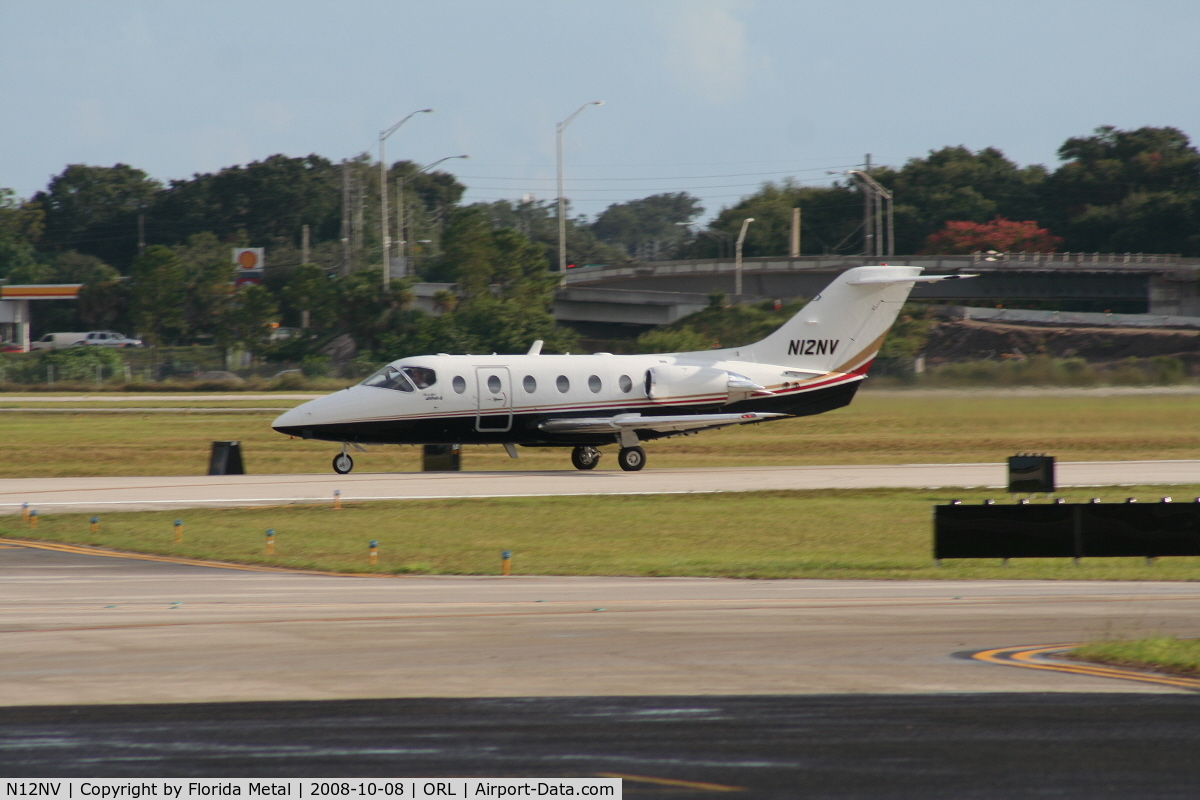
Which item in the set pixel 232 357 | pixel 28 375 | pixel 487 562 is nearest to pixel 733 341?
pixel 232 357

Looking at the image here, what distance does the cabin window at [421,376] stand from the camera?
32.0 m

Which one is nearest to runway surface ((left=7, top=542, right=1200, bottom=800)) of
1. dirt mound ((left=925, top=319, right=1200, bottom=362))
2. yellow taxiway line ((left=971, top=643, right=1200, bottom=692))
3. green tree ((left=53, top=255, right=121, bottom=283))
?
yellow taxiway line ((left=971, top=643, right=1200, bottom=692))

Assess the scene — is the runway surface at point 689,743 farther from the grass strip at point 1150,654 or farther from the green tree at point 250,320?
the green tree at point 250,320

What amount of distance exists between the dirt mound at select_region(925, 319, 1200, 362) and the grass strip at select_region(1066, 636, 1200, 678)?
180 feet

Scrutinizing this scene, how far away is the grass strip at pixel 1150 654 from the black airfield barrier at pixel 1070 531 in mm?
7383

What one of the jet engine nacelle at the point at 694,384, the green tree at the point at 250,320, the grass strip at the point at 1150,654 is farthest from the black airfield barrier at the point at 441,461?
the green tree at the point at 250,320

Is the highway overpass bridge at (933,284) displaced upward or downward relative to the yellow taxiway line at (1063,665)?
upward

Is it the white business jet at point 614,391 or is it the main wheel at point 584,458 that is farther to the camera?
the main wheel at point 584,458

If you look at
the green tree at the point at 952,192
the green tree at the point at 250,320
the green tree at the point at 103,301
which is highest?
the green tree at the point at 952,192

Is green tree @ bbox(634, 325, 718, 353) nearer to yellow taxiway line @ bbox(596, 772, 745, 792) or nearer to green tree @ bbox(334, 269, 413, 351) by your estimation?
green tree @ bbox(334, 269, 413, 351)

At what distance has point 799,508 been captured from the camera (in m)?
26.3

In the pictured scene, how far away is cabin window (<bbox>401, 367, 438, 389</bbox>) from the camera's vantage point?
105ft

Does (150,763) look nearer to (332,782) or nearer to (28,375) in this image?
(332,782)

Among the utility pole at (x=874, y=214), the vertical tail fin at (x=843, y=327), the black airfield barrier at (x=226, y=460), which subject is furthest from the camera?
the utility pole at (x=874, y=214)
